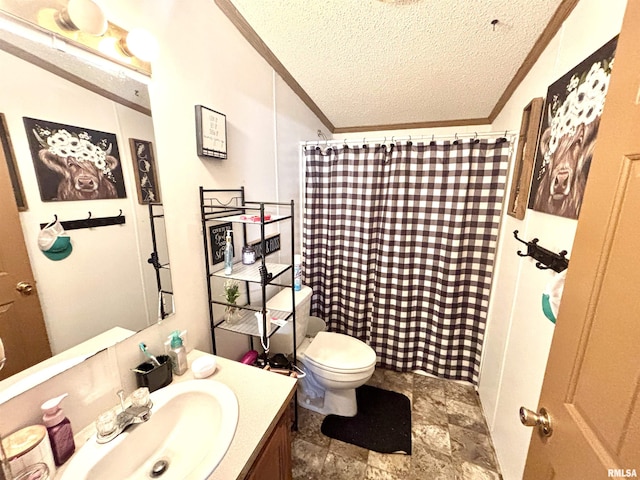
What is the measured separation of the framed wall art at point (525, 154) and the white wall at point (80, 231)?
1735 mm

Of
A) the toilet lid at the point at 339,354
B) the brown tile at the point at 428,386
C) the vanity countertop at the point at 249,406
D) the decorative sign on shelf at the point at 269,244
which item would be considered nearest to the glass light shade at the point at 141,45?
the decorative sign on shelf at the point at 269,244

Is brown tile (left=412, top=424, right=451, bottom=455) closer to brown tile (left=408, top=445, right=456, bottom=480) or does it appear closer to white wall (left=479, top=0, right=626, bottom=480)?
brown tile (left=408, top=445, right=456, bottom=480)

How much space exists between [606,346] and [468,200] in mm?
1439

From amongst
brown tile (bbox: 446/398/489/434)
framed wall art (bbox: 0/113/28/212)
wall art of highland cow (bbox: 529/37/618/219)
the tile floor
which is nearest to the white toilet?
the tile floor

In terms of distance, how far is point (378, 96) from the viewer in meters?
1.90

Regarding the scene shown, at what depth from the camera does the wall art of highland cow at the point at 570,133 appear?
789 millimetres

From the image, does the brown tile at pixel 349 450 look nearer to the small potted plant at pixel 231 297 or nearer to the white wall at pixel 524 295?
the white wall at pixel 524 295

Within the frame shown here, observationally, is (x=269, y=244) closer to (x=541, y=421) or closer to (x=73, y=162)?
(x=73, y=162)

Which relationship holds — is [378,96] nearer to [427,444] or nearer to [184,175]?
[184,175]

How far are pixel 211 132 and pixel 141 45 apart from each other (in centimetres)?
39

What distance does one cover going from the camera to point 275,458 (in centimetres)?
90

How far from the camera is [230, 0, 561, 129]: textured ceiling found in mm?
1106

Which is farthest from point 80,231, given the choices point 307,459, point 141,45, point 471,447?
point 471,447

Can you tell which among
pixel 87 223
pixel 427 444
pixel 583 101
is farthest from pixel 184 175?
pixel 427 444
